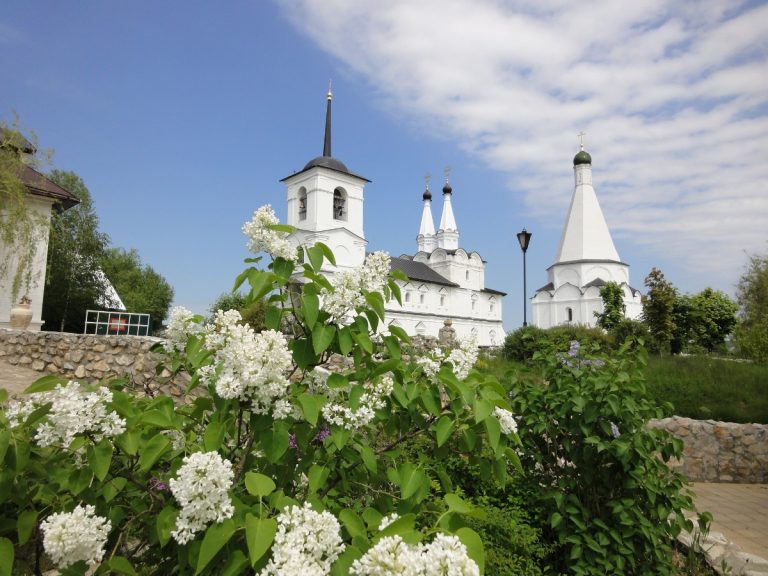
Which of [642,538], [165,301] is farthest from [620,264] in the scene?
[642,538]

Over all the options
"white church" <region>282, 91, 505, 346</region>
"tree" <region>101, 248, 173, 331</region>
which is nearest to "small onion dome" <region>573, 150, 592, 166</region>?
"white church" <region>282, 91, 505, 346</region>

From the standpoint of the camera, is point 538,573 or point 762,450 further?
point 762,450

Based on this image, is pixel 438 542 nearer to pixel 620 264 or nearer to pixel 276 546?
pixel 276 546

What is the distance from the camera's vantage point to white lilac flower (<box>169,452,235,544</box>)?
4.25 ft

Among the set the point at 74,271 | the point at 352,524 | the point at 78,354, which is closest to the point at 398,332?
the point at 352,524

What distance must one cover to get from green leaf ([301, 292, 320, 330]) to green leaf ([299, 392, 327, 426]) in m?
0.26

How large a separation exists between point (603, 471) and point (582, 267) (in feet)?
159

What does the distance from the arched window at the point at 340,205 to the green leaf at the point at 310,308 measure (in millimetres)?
37952

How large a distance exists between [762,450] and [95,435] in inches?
360

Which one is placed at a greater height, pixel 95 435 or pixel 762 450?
pixel 95 435

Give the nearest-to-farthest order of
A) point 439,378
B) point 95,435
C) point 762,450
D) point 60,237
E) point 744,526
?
point 95,435
point 439,378
point 744,526
point 762,450
point 60,237

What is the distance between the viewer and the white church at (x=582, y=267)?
156 ft

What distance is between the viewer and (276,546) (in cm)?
125

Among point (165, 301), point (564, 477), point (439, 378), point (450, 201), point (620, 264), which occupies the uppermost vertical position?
point (450, 201)
